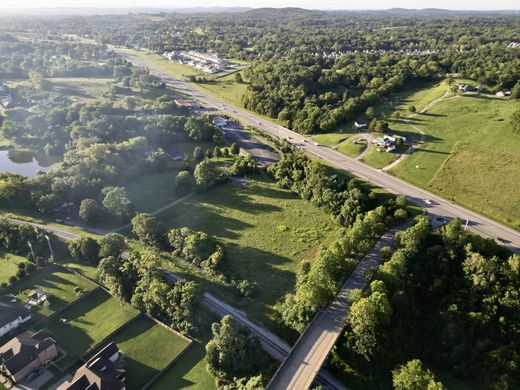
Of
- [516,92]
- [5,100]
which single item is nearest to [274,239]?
[516,92]

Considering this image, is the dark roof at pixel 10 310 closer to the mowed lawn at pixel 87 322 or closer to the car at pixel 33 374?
the mowed lawn at pixel 87 322

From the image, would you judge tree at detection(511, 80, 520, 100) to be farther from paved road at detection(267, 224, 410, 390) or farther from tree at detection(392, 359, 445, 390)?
tree at detection(392, 359, 445, 390)

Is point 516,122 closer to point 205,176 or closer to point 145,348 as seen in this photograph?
point 205,176

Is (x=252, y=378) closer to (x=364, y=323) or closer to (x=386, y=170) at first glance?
(x=364, y=323)

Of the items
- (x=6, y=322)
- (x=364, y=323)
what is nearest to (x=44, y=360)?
(x=6, y=322)

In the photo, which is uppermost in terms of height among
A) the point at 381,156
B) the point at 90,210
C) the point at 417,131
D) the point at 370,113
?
the point at 370,113
